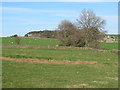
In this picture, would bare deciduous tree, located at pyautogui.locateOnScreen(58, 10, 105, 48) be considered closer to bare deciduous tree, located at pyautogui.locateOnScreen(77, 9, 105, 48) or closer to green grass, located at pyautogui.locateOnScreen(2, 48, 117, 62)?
bare deciduous tree, located at pyautogui.locateOnScreen(77, 9, 105, 48)

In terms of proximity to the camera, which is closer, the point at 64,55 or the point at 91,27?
the point at 64,55

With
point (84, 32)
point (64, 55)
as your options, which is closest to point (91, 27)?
point (84, 32)

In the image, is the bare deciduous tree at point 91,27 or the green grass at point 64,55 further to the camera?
the bare deciduous tree at point 91,27

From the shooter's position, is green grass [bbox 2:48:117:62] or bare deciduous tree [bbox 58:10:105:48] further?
bare deciduous tree [bbox 58:10:105:48]

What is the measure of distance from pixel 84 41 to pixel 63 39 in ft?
18.0

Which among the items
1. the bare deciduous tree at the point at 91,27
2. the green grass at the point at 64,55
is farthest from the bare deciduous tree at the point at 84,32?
the green grass at the point at 64,55

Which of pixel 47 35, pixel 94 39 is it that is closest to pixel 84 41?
pixel 94 39

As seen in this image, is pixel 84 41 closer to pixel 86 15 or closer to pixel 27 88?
pixel 86 15

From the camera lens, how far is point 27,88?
9.57 meters

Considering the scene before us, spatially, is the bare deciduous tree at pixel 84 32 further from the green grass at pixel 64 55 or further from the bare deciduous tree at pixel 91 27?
the green grass at pixel 64 55

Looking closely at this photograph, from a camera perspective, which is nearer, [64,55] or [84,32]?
[64,55]

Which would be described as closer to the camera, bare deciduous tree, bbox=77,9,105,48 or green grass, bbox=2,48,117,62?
green grass, bbox=2,48,117,62

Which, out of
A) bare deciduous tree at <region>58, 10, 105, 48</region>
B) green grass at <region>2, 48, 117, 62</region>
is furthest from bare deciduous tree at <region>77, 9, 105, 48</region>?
green grass at <region>2, 48, 117, 62</region>

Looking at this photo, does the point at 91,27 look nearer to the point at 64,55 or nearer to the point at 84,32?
the point at 84,32
